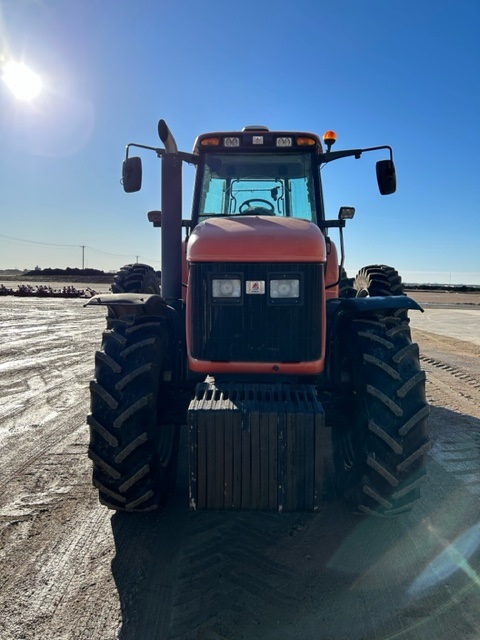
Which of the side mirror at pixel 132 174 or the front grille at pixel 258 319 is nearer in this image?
the front grille at pixel 258 319

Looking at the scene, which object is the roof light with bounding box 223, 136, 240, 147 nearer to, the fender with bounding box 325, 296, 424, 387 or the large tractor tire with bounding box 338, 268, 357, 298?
the fender with bounding box 325, 296, 424, 387

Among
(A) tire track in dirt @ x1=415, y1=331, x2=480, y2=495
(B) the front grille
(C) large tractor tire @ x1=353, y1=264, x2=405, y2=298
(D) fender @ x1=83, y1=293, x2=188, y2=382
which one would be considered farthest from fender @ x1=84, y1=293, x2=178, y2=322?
(C) large tractor tire @ x1=353, y1=264, x2=405, y2=298

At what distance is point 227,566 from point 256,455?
0.67 meters

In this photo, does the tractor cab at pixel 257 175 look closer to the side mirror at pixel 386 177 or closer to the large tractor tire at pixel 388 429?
the side mirror at pixel 386 177

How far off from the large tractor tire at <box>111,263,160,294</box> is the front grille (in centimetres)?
293

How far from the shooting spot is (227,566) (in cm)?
263

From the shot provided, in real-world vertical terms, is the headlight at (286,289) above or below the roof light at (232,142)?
below

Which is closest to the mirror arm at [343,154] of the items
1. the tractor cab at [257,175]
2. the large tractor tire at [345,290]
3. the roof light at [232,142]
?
the tractor cab at [257,175]

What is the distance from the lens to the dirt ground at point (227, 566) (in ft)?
7.29

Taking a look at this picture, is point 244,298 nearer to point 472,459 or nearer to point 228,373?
point 228,373

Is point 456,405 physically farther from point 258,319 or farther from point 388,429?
point 258,319

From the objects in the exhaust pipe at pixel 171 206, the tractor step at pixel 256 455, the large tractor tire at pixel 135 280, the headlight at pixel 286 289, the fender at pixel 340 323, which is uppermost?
the exhaust pipe at pixel 171 206

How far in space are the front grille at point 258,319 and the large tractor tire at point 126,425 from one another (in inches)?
16.7

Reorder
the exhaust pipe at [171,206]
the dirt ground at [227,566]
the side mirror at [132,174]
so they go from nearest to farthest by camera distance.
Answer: the dirt ground at [227,566] → the exhaust pipe at [171,206] → the side mirror at [132,174]
